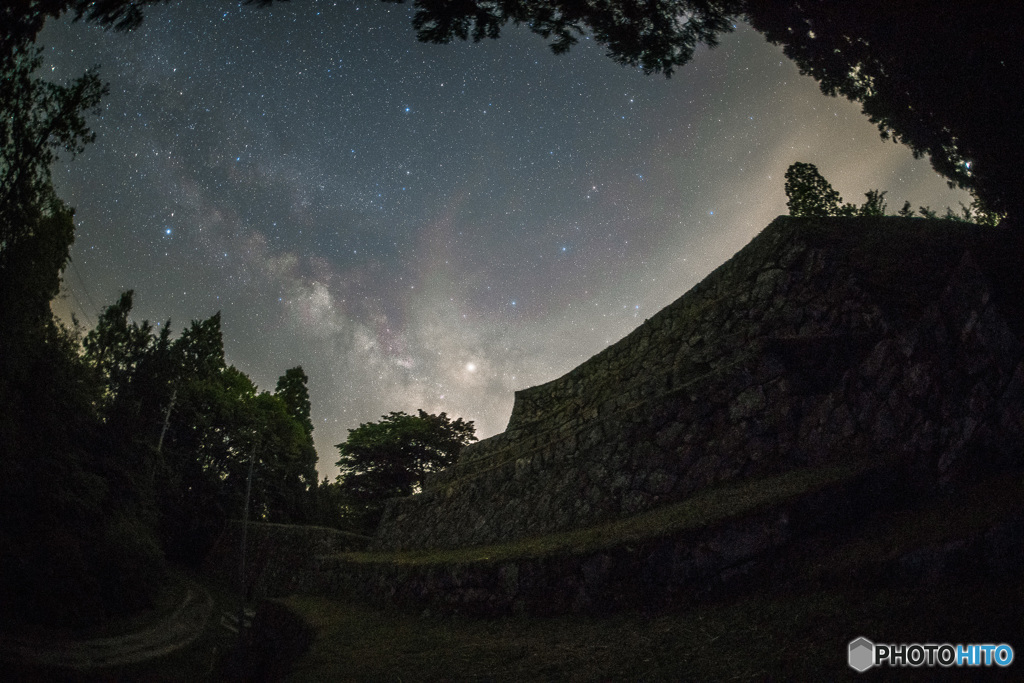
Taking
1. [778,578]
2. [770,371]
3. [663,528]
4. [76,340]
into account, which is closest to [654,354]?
[770,371]

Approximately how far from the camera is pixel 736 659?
404 cm

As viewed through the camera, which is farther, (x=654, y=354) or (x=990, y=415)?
(x=654, y=354)

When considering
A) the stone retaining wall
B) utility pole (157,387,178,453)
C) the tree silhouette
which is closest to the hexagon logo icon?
the stone retaining wall

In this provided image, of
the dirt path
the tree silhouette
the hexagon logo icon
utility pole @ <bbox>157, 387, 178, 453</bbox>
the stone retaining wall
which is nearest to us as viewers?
the hexagon logo icon

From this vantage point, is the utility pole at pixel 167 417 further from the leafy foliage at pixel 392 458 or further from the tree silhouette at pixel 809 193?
the tree silhouette at pixel 809 193

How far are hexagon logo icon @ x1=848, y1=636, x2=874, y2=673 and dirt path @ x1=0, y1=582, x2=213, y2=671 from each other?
18802mm

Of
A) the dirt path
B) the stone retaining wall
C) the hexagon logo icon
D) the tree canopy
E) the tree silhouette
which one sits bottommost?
the dirt path

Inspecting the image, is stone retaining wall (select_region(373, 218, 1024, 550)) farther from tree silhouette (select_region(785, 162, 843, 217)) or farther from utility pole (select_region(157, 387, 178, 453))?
utility pole (select_region(157, 387, 178, 453))

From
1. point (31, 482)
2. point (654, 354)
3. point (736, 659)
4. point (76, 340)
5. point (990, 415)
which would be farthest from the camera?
point (76, 340)

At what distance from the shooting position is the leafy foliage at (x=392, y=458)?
25344 mm

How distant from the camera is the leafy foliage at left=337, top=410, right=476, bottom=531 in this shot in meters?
25.3

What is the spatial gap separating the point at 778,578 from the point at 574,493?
5.79 meters

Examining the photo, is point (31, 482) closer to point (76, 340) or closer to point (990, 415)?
point (76, 340)

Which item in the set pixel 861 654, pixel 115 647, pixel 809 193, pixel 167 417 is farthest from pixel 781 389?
pixel 167 417
